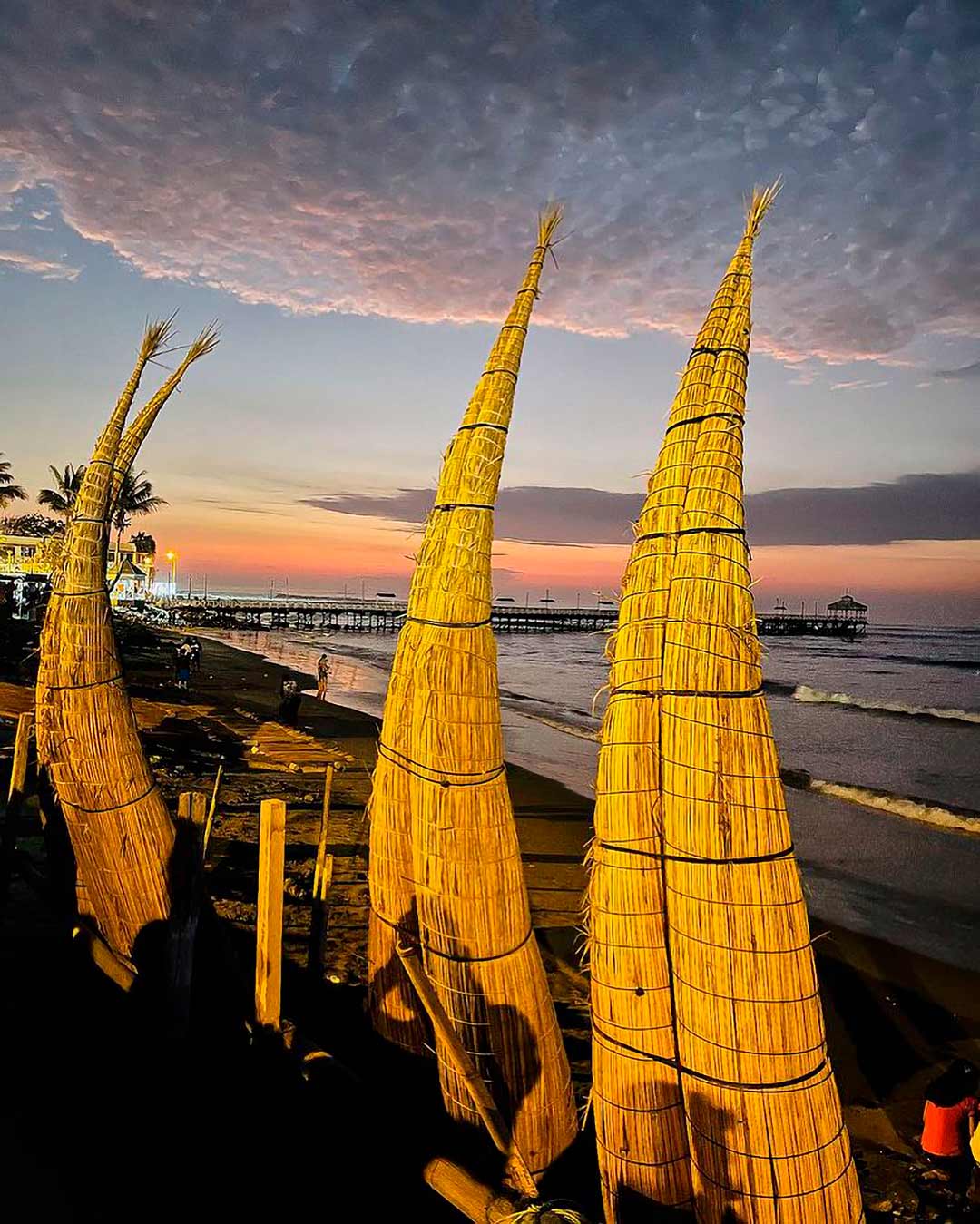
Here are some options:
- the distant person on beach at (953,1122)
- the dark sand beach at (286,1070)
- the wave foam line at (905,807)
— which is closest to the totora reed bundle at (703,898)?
the dark sand beach at (286,1070)

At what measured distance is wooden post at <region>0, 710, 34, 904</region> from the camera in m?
6.56

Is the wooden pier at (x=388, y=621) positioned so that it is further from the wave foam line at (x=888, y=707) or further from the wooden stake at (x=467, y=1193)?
the wooden stake at (x=467, y=1193)

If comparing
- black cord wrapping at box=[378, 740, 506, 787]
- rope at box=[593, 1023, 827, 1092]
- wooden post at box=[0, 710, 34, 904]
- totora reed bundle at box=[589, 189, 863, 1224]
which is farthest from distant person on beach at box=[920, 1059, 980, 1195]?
wooden post at box=[0, 710, 34, 904]

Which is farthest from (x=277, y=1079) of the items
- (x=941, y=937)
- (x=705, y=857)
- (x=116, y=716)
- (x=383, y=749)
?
(x=941, y=937)

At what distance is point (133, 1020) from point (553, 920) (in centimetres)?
477

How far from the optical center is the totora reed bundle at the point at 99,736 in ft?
18.1

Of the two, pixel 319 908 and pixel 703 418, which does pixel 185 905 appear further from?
pixel 703 418

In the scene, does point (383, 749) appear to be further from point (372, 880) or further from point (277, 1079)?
point (277, 1079)

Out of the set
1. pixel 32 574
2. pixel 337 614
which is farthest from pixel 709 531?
pixel 337 614

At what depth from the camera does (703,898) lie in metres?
3.25

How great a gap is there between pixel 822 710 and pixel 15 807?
3409 cm

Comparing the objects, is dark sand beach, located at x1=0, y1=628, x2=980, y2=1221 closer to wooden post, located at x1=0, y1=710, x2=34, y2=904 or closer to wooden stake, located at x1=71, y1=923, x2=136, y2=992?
wooden stake, located at x1=71, y1=923, x2=136, y2=992

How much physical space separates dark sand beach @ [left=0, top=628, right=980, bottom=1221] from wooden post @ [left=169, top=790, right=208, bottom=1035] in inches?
11.3

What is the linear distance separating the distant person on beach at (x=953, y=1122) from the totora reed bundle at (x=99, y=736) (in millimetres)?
5170
